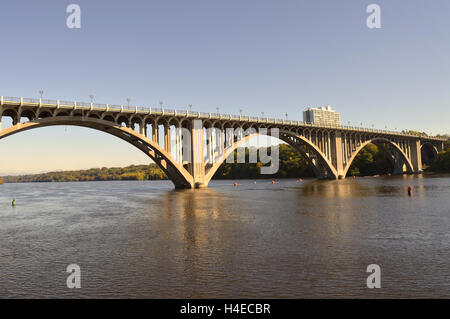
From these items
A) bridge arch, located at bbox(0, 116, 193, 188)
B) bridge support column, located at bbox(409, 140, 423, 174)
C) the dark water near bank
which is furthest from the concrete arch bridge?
bridge support column, located at bbox(409, 140, 423, 174)

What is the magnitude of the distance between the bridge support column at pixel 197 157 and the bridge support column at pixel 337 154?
148ft

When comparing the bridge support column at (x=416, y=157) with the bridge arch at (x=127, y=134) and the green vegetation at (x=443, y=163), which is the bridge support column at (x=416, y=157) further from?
the bridge arch at (x=127, y=134)

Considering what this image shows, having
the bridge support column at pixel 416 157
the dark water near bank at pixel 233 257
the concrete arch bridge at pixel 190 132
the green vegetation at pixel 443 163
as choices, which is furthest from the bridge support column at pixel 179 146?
the green vegetation at pixel 443 163

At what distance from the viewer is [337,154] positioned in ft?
A: 304

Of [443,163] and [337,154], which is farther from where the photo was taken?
[443,163]

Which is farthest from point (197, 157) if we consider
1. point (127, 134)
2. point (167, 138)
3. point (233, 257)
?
point (233, 257)

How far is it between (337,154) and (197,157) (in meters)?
48.0

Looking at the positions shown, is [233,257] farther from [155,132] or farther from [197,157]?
[197,157]

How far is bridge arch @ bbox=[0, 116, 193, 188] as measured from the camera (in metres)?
44.5

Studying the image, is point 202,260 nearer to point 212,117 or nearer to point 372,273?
point 372,273

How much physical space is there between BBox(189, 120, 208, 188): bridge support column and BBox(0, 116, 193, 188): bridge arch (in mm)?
1388

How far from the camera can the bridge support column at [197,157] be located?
6159 cm

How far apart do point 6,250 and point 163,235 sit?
307 inches
